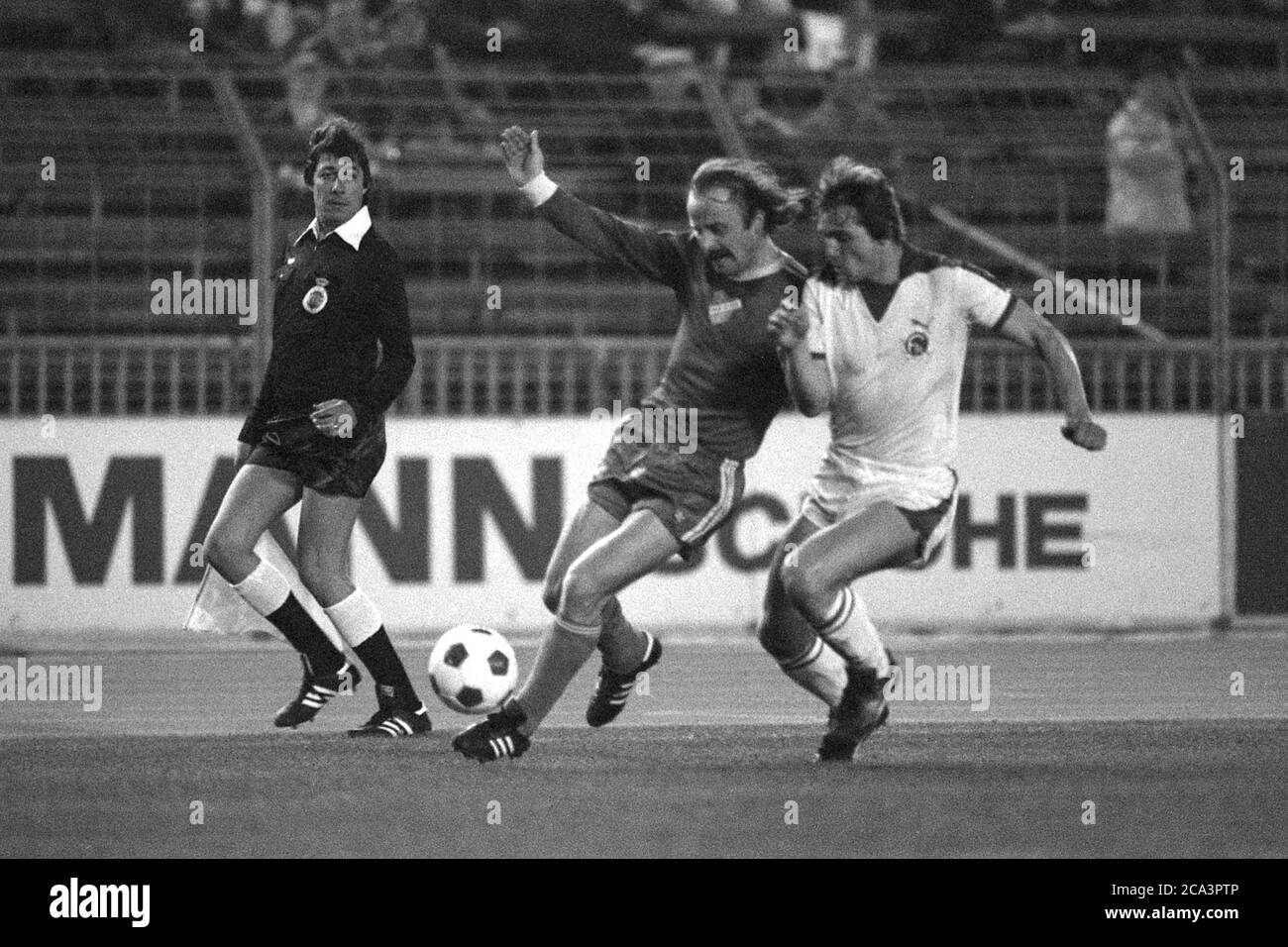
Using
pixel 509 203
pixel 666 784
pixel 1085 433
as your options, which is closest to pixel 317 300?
pixel 666 784

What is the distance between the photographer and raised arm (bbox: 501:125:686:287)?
837cm

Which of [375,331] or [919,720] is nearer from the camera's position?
[375,331]

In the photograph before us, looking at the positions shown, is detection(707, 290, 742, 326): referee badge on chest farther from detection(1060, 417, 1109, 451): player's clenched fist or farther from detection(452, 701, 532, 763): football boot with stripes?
detection(452, 701, 532, 763): football boot with stripes

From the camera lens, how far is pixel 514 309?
15695mm

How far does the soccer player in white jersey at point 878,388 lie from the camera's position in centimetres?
836

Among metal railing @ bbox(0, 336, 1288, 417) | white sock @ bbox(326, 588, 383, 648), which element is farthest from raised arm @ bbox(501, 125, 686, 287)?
metal railing @ bbox(0, 336, 1288, 417)

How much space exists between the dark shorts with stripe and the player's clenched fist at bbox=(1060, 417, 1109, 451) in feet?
4.22

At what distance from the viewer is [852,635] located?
27.5ft

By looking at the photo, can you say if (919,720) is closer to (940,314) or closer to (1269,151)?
(940,314)

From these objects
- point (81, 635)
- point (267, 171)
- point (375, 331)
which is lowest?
point (81, 635)

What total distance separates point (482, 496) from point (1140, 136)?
4.66m

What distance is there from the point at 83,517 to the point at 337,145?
18.9ft

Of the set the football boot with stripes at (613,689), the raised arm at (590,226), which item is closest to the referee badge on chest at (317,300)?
the raised arm at (590,226)

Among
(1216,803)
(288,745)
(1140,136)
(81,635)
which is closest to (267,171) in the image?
(81,635)
